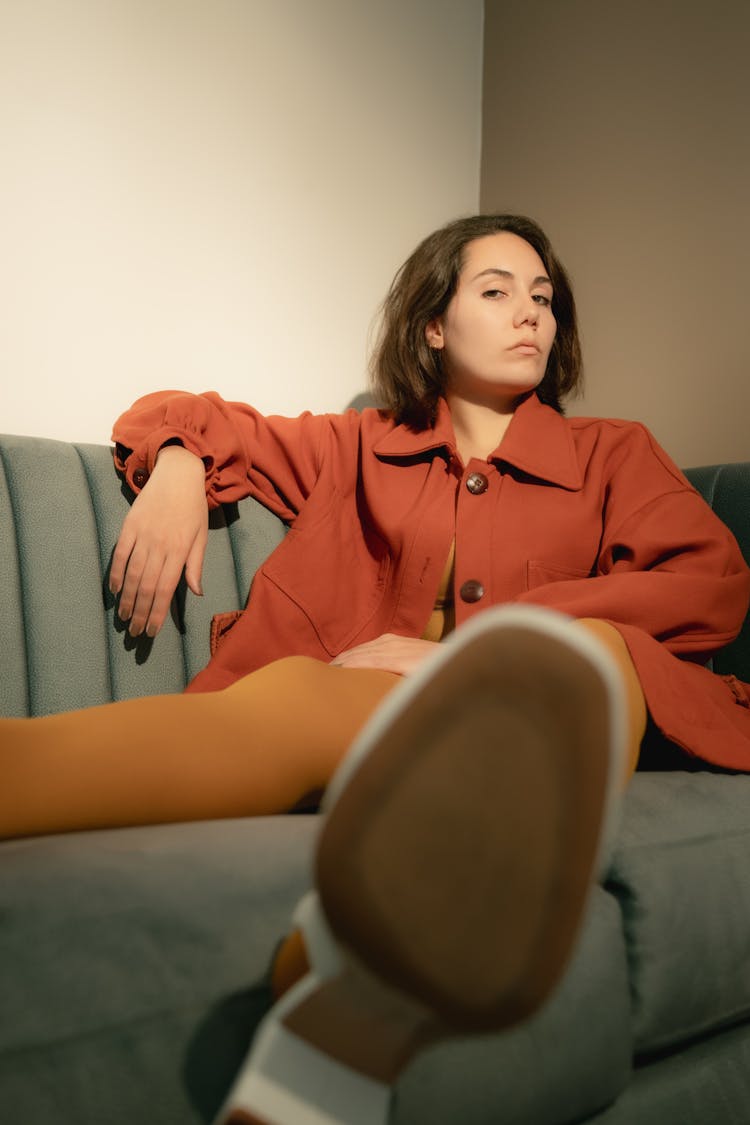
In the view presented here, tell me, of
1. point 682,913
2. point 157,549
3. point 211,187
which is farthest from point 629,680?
point 211,187

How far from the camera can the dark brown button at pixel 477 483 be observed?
1206 millimetres

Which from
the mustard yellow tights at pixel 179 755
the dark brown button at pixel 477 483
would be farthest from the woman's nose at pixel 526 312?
the mustard yellow tights at pixel 179 755

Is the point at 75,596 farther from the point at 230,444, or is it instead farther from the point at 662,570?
the point at 662,570

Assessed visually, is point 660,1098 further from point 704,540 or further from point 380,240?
point 380,240

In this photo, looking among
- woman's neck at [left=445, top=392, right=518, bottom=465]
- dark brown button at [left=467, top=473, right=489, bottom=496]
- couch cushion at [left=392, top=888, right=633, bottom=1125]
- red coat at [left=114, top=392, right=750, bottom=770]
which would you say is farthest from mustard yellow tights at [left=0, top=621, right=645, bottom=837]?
woman's neck at [left=445, top=392, right=518, bottom=465]

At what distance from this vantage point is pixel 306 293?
5.54 feet

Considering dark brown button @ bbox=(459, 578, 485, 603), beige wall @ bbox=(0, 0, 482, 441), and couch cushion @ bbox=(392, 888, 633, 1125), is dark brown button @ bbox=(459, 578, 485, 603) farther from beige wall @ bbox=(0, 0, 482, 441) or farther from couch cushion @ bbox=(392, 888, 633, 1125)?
beige wall @ bbox=(0, 0, 482, 441)

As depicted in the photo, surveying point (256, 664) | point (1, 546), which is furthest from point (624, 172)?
point (1, 546)

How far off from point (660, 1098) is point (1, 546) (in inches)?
34.1

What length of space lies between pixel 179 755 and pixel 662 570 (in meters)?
0.61

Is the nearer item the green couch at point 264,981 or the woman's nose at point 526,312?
the green couch at point 264,981

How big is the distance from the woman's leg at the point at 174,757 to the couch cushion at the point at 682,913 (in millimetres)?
253

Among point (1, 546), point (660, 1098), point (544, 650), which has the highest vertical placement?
point (544, 650)

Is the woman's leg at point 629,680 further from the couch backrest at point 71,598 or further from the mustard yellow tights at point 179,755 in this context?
the couch backrest at point 71,598
